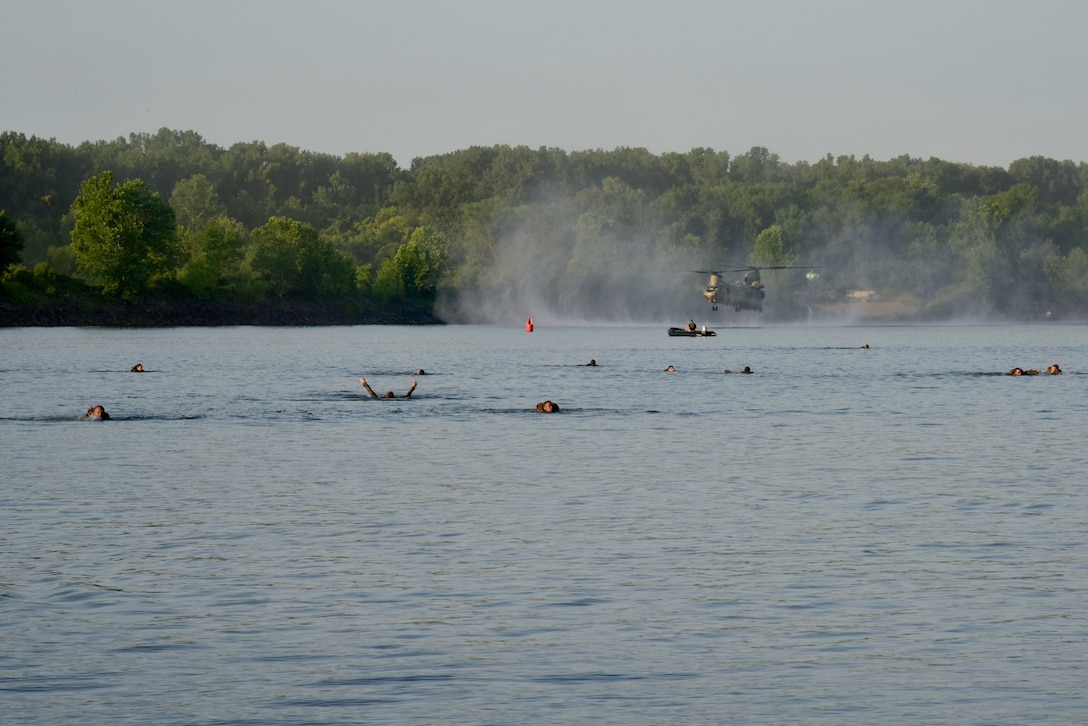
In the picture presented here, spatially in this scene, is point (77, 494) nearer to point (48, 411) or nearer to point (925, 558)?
point (925, 558)

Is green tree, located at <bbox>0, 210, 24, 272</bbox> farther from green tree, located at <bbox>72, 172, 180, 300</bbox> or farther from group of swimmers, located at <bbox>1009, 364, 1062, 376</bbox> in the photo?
group of swimmers, located at <bbox>1009, 364, 1062, 376</bbox>

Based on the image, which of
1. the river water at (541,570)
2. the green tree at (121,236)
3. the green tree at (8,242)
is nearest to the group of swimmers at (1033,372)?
the river water at (541,570)

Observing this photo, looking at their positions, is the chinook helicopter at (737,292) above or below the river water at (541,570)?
above

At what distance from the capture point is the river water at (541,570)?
1639 centimetres

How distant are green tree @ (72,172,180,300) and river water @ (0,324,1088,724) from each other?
139 meters

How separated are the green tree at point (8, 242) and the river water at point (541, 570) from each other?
120 meters

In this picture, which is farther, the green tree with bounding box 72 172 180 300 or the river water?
the green tree with bounding box 72 172 180 300

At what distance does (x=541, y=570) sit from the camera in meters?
23.5

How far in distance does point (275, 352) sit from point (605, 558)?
104280 millimetres

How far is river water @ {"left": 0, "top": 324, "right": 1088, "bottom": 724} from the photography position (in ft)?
53.8

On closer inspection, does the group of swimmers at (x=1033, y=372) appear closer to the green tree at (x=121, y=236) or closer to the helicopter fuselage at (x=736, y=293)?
the helicopter fuselage at (x=736, y=293)

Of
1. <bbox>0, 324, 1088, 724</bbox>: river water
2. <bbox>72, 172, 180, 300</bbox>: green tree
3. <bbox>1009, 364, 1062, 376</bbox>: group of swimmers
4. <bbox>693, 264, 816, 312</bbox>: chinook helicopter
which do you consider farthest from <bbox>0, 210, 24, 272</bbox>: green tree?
<bbox>0, 324, 1088, 724</bbox>: river water

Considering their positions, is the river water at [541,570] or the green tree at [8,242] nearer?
the river water at [541,570]

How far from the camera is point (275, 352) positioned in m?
126
